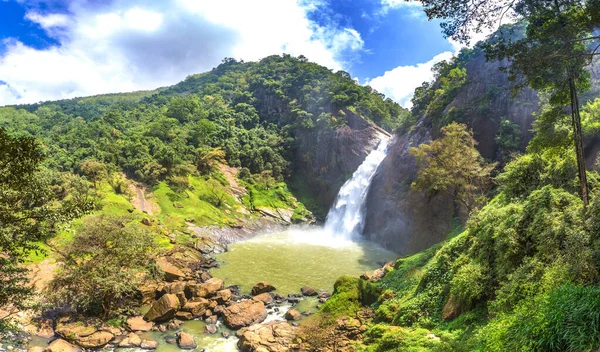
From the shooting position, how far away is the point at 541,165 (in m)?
18.5

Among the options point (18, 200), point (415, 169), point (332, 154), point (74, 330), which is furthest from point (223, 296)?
point (332, 154)

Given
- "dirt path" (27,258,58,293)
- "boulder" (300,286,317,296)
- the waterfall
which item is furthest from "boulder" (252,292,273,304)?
the waterfall

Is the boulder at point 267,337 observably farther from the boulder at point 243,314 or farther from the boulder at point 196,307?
the boulder at point 196,307

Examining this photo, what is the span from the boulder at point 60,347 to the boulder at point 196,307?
6.23 meters

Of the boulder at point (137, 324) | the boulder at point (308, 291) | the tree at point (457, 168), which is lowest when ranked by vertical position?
the boulder at point (137, 324)

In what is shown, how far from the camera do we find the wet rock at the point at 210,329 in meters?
19.4

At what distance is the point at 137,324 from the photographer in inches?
771

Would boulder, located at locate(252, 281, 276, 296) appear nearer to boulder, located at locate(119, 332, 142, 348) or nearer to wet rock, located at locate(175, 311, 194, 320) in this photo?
wet rock, located at locate(175, 311, 194, 320)

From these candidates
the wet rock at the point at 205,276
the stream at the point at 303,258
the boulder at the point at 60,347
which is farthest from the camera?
the wet rock at the point at 205,276

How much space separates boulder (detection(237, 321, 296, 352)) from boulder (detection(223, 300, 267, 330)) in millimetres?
1159

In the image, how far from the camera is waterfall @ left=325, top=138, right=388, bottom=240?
52.3 m

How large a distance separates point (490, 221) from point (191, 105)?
87291mm

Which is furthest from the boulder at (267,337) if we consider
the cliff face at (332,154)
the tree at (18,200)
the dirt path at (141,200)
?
the cliff face at (332,154)

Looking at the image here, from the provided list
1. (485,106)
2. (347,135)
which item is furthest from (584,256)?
A: (347,135)
